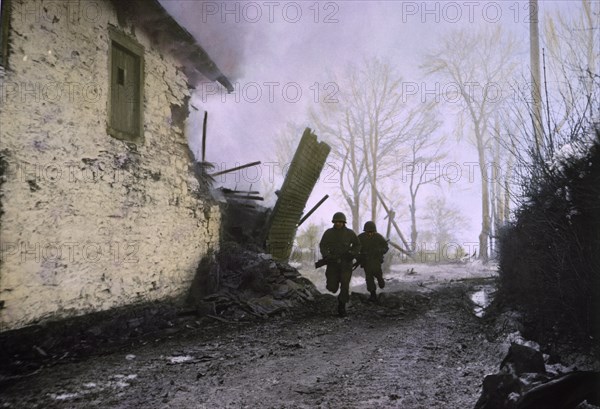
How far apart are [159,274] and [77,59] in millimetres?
3452

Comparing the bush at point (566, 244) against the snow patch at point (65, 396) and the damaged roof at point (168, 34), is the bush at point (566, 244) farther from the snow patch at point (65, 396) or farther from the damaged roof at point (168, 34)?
the damaged roof at point (168, 34)

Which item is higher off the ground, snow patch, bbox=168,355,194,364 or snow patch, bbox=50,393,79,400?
snow patch, bbox=50,393,79,400

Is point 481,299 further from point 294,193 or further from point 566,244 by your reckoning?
point 566,244

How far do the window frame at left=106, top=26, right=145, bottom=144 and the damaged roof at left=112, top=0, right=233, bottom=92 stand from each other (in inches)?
14.4

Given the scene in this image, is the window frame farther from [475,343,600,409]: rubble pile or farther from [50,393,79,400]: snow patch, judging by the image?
A: [475,343,600,409]: rubble pile

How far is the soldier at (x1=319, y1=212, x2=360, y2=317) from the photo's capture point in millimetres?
7301

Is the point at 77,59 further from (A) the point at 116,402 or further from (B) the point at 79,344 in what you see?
(A) the point at 116,402

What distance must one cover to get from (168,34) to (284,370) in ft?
19.6

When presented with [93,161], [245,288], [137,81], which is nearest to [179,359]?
[93,161]

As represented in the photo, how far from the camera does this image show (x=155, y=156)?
6.43 metres

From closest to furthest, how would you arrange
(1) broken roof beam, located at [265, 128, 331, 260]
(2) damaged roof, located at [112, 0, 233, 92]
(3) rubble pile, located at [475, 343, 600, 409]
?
1. (3) rubble pile, located at [475, 343, 600, 409]
2. (2) damaged roof, located at [112, 0, 233, 92]
3. (1) broken roof beam, located at [265, 128, 331, 260]

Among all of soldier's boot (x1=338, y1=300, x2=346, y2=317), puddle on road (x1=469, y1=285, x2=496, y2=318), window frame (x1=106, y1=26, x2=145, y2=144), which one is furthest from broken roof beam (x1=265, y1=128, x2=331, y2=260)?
puddle on road (x1=469, y1=285, x2=496, y2=318)

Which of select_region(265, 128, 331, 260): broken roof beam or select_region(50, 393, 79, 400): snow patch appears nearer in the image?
select_region(50, 393, 79, 400): snow patch

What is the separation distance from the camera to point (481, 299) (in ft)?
28.2
